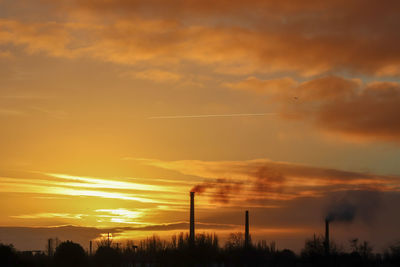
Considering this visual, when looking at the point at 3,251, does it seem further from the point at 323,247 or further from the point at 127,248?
the point at 323,247

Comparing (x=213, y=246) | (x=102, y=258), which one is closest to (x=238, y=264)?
(x=213, y=246)

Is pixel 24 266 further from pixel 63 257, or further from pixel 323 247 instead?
pixel 323 247

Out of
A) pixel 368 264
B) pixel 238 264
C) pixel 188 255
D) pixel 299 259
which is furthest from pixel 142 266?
pixel 368 264

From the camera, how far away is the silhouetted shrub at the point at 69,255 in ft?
278

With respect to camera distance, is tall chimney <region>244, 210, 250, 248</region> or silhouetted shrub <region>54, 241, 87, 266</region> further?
tall chimney <region>244, 210, 250, 248</region>

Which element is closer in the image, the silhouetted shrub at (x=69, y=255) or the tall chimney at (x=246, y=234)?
the silhouetted shrub at (x=69, y=255)

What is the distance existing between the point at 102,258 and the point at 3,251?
11.8 meters

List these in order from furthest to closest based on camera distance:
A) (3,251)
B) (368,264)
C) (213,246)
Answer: (213,246) < (3,251) < (368,264)

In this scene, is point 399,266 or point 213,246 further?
point 213,246

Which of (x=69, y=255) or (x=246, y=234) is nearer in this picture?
(x=69, y=255)

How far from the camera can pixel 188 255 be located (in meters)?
84.8

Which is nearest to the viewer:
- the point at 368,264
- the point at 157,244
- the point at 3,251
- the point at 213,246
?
the point at 368,264

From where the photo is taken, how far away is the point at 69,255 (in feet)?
279

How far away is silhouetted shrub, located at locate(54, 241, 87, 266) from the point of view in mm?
84619
